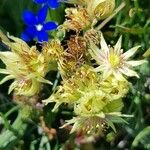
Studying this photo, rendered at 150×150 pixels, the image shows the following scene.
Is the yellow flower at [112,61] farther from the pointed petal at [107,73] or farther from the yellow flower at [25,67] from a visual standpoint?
the yellow flower at [25,67]

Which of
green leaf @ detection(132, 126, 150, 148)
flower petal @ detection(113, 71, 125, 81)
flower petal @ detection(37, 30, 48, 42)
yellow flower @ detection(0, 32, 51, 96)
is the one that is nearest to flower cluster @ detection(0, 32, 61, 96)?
yellow flower @ detection(0, 32, 51, 96)

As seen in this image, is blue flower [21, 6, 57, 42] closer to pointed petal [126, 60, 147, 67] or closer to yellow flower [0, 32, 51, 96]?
yellow flower [0, 32, 51, 96]

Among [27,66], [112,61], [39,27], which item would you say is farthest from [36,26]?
[112,61]

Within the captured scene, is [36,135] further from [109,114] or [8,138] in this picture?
[109,114]

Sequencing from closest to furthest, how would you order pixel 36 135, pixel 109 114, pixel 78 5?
pixel 109 114 < pixel 78 5 < pixel 36 135

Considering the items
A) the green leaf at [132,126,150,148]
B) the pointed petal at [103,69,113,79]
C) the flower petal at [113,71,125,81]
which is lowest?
the green leaf at [132,126,150,148]

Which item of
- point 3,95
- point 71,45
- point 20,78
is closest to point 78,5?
point 71,45

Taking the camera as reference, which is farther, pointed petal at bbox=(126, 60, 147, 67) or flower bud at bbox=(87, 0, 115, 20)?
flower bud at bbox=(87, 0, 115, 20)
